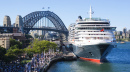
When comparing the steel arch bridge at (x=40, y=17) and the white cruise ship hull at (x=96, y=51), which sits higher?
the steel arch bridge at (x=40, y=17)

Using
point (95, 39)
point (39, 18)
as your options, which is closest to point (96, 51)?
point (95, 39)

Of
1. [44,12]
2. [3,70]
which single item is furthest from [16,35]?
[44,12]

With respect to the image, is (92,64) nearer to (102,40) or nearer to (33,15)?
(102,40)

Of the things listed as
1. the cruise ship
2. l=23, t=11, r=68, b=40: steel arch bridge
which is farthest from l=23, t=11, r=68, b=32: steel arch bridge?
the cruise ship

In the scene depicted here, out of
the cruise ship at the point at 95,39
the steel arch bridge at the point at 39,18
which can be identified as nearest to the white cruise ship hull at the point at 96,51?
the cruise ship at the point at 95,39

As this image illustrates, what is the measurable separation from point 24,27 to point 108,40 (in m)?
97.5

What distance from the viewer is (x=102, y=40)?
60375 millimetres

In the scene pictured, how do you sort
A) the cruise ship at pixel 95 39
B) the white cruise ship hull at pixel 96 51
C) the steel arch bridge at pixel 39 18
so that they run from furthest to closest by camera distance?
the steel arch bridge at pixel 39 18
the cruise ship at pixel 95 39
the white cruise ship hull at pixel 96 51

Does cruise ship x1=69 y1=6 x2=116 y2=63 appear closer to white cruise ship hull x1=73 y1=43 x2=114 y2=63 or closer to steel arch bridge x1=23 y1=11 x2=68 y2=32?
white cruise ship hull x1=73 y1=43 x2=114 y2=63

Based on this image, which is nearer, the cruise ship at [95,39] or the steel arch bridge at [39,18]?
the cruise ship at [95,39]

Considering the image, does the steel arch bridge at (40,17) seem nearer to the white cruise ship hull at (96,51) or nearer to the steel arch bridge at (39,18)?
the steel arch bridge at (39,18)

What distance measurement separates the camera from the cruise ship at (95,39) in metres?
→ 60.2

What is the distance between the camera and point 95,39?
62.3 metres

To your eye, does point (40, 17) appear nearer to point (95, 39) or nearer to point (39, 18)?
point (39, 18)
